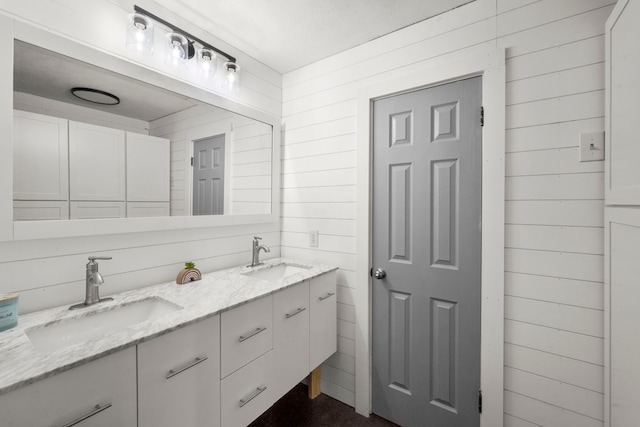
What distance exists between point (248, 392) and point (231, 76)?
1.92m

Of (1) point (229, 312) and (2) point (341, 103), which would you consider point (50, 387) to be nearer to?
(1) point (229, 312)

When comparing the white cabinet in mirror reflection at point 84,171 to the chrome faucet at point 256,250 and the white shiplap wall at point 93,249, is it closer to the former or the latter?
the white shiplap wall at point 93,249

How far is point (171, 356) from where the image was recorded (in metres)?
1.02

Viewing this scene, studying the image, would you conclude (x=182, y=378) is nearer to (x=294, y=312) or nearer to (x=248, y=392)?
(x=248, y=392)

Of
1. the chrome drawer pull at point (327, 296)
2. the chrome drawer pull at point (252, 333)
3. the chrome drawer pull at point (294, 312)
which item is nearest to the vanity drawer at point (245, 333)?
the chrome drawer pull at point (252, 333)

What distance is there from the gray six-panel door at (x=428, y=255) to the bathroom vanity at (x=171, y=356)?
513 millimetres

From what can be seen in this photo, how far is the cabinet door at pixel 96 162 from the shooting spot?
1.23 m

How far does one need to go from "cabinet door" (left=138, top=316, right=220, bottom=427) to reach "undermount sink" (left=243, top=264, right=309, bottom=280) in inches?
32.6

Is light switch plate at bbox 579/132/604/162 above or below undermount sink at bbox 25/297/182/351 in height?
above

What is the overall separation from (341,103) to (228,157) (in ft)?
2.97

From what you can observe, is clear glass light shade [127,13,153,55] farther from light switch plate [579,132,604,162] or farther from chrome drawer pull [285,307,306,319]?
light switch plate [579,132,604,162]

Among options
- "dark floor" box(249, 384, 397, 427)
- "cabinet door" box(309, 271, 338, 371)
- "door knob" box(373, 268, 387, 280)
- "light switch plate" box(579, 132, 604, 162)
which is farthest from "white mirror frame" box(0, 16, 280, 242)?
"light switch plate" box(579, 132, 604, 162)

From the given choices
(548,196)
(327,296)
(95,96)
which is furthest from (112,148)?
(548,196)

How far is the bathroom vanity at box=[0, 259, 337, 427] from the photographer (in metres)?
0.79
